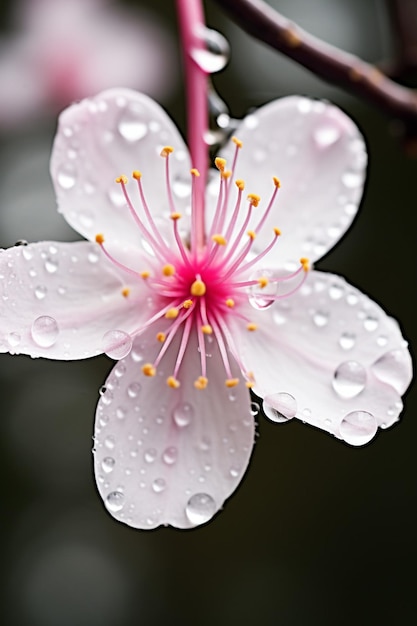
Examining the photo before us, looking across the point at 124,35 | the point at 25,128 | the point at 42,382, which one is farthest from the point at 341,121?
the point at 42,382

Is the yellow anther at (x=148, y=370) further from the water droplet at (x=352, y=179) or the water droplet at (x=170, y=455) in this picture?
the water droplet at (x=352, y=179)

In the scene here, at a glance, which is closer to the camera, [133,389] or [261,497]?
[133,389]

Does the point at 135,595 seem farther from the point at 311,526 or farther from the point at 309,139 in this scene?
the point at 309,139

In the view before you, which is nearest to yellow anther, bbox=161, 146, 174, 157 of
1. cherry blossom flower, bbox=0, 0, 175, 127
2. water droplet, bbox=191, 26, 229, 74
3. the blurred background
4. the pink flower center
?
the pink flower center

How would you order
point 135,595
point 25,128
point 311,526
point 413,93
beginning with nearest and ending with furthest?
point 413,93 < point 25,128 < point 311,526 < point 135,595

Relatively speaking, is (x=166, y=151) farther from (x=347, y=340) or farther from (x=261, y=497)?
(x=261, y=497)

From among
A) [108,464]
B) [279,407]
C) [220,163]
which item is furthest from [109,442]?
[220,163]

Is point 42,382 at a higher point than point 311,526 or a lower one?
higher
